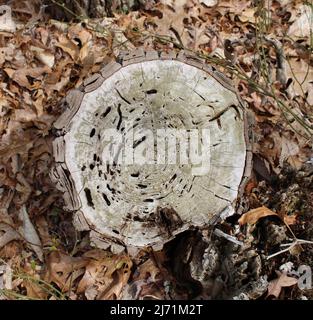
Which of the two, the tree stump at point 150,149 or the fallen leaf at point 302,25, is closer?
the tree stump at point 150,149

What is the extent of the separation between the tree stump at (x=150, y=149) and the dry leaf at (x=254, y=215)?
26cm

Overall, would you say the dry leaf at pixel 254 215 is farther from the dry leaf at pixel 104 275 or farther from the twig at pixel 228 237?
the dry leaf at pixel 104 275

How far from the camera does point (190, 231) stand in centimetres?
270

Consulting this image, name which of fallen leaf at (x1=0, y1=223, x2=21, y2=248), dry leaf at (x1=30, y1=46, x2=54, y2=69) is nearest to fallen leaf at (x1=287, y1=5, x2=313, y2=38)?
dry leaf at (x1=30, y1=46, x2=54, y2=69)

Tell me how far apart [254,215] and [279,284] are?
39cm

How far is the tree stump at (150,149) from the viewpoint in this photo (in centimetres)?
233

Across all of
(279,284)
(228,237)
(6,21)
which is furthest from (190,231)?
(6,21)

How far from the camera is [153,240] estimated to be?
243 cm

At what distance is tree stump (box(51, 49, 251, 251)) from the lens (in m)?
2.33

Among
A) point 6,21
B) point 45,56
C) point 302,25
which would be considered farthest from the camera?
point 302,25

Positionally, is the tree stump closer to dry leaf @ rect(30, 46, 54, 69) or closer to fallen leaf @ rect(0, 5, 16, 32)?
dry leaf @ rect(30, 46, 54, 69)

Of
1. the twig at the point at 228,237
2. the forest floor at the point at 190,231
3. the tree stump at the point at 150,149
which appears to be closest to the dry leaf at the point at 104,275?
the forest floor at the point at 190,231

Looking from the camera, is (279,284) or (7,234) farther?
(7,234)

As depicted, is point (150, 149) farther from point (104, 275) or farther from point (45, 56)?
point (45, 56)
